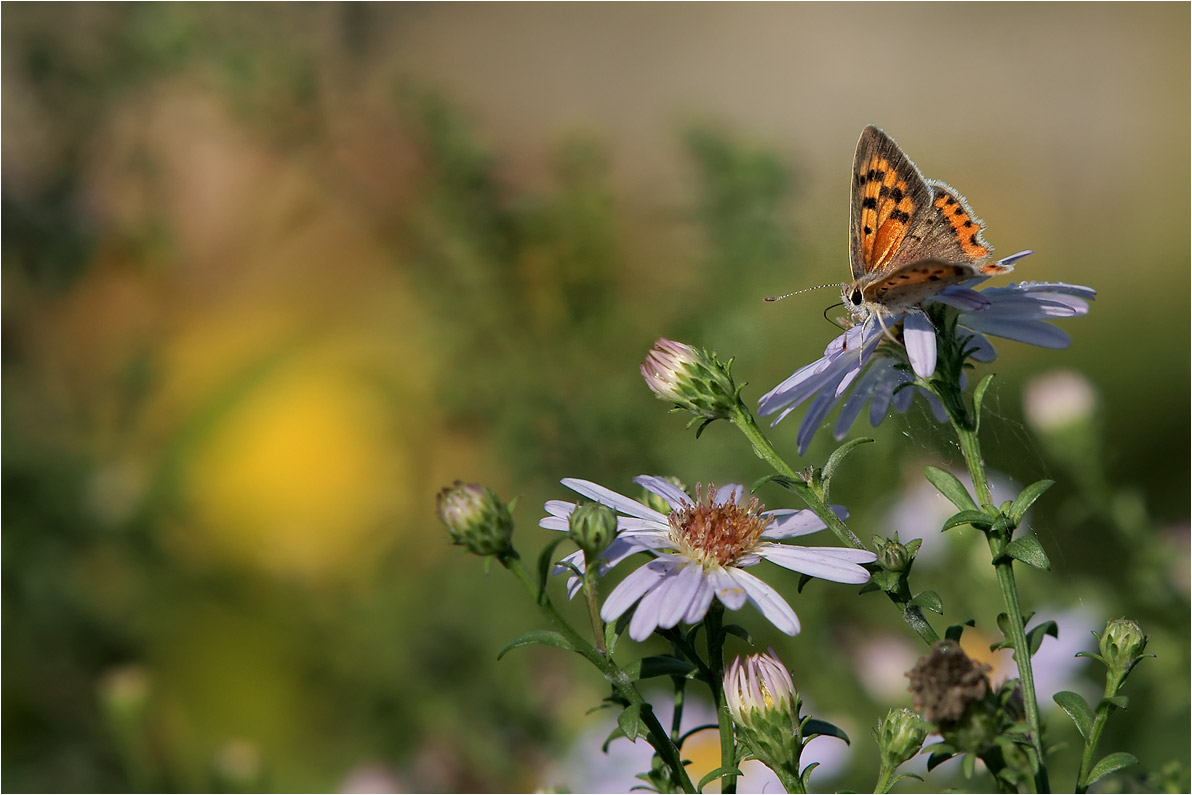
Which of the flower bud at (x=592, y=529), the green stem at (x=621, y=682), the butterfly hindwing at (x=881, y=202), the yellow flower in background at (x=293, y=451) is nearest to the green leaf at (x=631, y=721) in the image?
the green stem at (x=621, y=682)

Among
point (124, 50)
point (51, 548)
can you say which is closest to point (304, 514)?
point (51, 548)

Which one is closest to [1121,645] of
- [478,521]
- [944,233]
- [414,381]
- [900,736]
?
[900,736]

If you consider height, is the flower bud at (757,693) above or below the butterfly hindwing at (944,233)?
below

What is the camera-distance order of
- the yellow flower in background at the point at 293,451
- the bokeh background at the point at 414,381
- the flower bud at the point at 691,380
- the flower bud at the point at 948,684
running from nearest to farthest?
the flower bud at the point at 948,684 < the flower bud at the point at 691,380 < the bokeh background at the point at 414,381 < the yellow flower in background at the point at 293,451

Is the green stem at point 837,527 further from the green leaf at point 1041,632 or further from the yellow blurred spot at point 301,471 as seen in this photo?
the yellow blurred spot at point 301,471

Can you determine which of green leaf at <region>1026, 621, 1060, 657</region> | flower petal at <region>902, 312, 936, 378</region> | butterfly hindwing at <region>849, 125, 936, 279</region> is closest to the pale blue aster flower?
flower petal at <region>902, 312, 936, 378</region>

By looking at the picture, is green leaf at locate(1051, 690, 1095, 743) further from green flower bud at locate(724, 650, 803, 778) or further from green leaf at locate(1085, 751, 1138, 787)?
green flower bud at locate(724, 650, 803, 778)

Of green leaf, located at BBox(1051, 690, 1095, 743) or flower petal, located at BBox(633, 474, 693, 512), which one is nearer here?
green leaf, located at BBox(1051, 690, 1095, 743)
